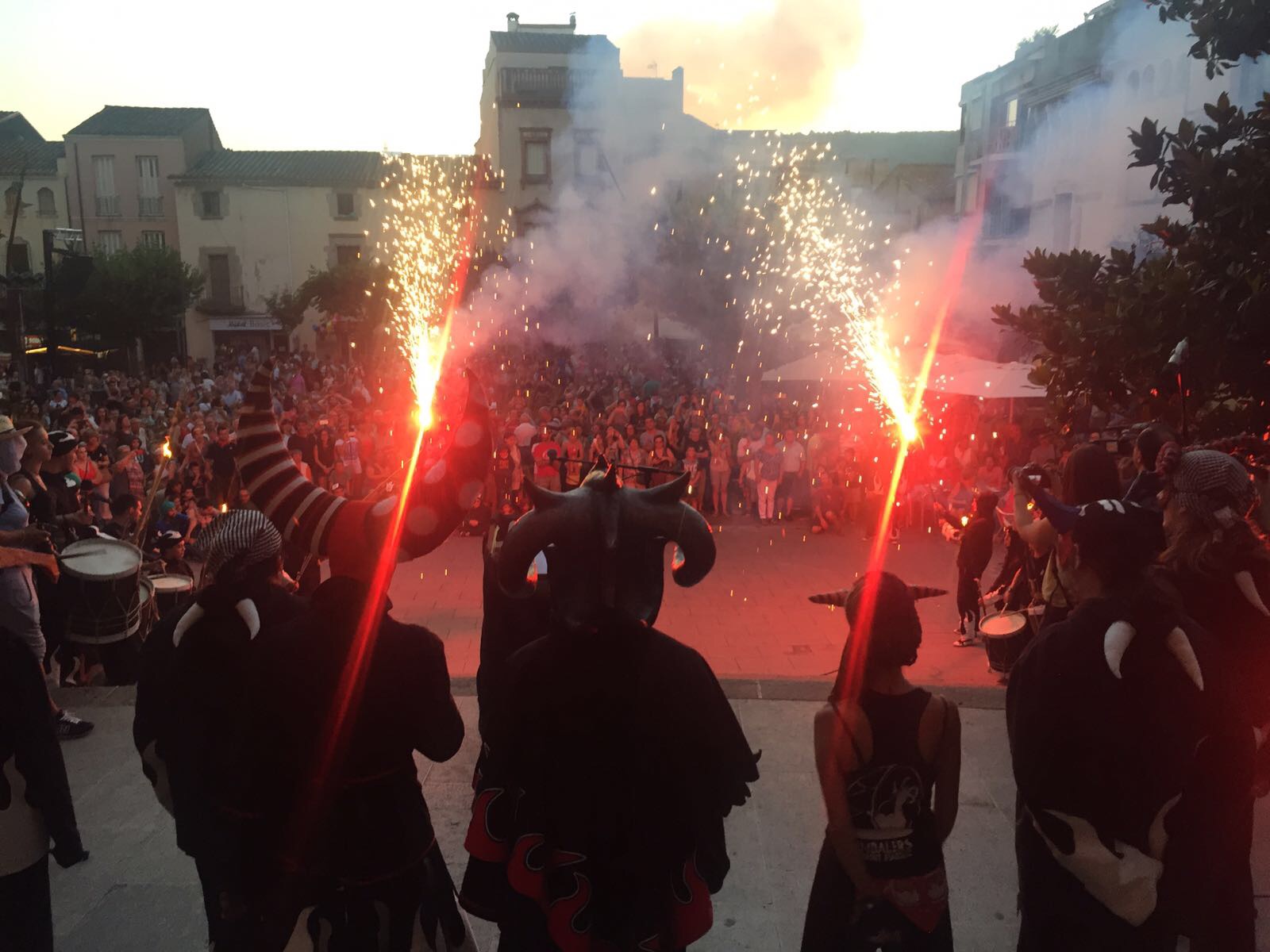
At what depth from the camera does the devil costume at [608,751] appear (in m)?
2.22

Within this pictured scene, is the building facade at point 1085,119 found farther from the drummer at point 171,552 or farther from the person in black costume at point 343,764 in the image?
the person in black costume at point 343,764

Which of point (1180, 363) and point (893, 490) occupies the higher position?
point (1180, 363)

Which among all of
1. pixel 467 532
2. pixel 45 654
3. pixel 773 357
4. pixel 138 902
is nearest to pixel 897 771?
pixel 138 902

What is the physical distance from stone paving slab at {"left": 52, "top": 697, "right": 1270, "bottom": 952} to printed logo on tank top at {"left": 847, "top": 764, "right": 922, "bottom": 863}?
1169 mm

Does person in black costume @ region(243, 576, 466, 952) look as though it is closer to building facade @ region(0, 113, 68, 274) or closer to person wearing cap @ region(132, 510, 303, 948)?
person wearing cap @ region(132, 510, 303, 948)

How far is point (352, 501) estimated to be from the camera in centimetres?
283

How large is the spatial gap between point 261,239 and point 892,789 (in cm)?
4259

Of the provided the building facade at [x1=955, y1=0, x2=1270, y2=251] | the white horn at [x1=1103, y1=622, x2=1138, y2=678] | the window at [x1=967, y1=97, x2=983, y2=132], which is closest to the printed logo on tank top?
the white horn at [x1=1103, y1=622, x2=1138, y2=678]

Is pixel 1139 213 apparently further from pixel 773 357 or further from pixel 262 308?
pixel 262 308

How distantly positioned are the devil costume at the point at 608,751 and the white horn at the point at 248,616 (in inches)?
33.4

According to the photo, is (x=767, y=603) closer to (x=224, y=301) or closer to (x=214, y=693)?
(x=214, y=693)

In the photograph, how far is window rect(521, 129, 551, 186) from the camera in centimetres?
3762

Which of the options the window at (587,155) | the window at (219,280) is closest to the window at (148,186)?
the window at (219,280)

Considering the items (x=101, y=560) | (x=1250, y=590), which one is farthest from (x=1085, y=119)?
(x=101, y=560)
